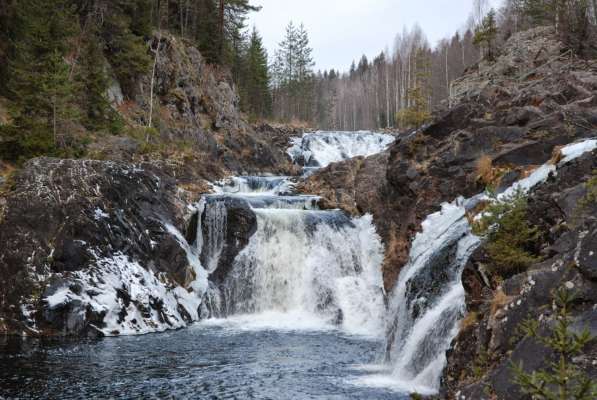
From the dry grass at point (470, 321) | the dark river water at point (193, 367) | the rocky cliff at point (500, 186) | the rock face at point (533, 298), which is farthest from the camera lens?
the dark river water at point (193, 367)

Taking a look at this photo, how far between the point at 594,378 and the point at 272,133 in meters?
41.5

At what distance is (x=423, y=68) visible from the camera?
4409 centimetres

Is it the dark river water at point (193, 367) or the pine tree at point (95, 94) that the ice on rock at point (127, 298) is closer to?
the dark river water at point (193, 367)

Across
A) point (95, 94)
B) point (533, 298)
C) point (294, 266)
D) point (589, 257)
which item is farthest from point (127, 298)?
point (589, 257)

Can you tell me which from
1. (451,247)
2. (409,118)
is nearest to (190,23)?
(409,118)

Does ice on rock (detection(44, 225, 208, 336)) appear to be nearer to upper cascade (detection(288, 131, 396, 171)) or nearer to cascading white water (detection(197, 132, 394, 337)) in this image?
cascading white water (detection(197, 132, 394, 337))

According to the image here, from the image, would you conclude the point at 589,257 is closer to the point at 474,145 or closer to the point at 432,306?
the point at 432,306

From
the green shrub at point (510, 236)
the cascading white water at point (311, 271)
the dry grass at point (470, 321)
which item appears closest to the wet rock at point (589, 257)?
the green shrub at point (510, 236)

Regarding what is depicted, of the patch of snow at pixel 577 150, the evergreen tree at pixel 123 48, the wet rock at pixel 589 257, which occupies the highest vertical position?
the evergreen tree at pixel 123 48

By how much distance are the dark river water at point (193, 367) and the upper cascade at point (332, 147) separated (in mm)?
26645

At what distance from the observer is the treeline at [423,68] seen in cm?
2391

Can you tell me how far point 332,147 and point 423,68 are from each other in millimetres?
11580

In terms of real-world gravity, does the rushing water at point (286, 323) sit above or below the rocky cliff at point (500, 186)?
below

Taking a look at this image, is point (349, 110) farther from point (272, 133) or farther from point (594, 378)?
point (594, 378)
